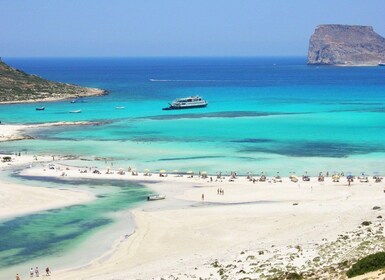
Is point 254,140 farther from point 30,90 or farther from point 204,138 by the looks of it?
point 30,90

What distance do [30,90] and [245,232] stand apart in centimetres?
10864

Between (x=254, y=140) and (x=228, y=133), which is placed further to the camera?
(x=228, y=133)

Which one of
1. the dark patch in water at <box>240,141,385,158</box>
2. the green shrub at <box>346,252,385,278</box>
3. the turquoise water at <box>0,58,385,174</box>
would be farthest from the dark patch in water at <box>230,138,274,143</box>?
the green shrub at <box>346,252,385,278</box>

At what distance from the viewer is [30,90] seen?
13850cm

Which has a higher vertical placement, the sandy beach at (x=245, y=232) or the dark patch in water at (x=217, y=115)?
the dark patch in water at (x=217, y=115)

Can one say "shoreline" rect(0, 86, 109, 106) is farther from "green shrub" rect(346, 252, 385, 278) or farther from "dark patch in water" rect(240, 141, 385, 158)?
"green shrub" rect(346, 252, 385, 278)

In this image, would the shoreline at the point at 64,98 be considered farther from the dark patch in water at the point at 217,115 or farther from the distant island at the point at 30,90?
the dark patch in water at the point at 217,115

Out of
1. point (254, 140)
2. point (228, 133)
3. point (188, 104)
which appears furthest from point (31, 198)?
point (188, 104)

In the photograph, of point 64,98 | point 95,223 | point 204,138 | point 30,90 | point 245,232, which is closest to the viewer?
point 245,232

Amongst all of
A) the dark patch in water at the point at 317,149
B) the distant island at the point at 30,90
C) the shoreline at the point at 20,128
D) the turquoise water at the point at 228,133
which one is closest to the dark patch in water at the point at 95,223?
the turquoise water at the point at 228,133

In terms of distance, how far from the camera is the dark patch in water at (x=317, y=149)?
66.4 meters

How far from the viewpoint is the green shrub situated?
2489 cm

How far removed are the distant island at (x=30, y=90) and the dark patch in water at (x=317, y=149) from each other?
235 feet

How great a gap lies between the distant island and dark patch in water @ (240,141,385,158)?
71618mm
